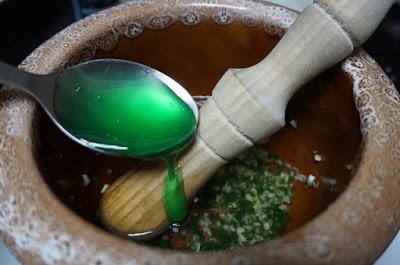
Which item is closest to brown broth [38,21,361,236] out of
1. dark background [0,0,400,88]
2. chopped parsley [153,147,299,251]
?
chopped parsley [153,147,299,251]

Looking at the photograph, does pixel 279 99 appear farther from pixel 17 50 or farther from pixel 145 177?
pixel 17 50

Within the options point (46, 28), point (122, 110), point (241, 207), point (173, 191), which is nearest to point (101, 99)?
point (122, 110)

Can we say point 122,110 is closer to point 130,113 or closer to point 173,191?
point 130,113

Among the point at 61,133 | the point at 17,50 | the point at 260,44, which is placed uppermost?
the point at 260,44

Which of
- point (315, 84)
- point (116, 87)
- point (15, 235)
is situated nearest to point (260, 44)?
point (315, 84)

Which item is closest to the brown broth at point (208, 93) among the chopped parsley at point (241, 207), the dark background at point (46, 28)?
the chopped parsley at point (241, 207)

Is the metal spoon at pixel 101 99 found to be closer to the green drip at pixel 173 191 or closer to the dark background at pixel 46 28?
the green drip at pixel 173 191
